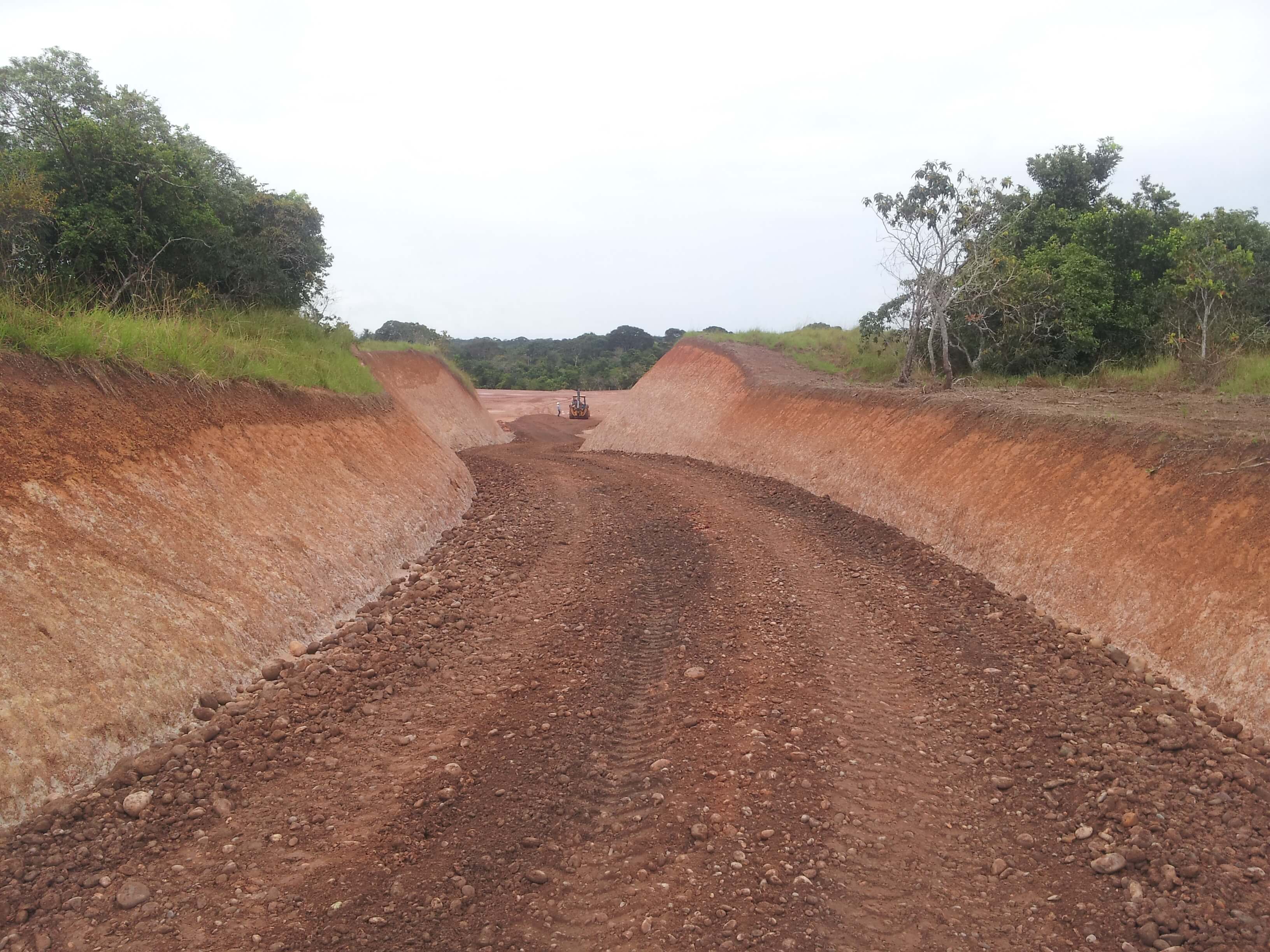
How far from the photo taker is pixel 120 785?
4801 millimetres

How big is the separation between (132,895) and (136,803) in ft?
2.63

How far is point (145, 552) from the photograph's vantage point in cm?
636

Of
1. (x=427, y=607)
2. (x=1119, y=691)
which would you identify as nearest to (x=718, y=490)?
(x=427, y=607)

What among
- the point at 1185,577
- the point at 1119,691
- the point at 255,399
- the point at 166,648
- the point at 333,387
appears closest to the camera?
the point at 166,648

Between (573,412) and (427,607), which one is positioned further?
(573,412)

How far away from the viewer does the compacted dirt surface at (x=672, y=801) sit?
3.92 m

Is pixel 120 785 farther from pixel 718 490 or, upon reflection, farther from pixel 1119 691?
pixel 718 490

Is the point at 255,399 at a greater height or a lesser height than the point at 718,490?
greater

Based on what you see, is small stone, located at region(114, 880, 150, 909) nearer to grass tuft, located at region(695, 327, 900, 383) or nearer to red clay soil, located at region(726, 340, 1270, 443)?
red clay soil, located at region(726, 340, 1270, 443)

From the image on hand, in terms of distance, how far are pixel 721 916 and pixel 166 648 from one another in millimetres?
4355

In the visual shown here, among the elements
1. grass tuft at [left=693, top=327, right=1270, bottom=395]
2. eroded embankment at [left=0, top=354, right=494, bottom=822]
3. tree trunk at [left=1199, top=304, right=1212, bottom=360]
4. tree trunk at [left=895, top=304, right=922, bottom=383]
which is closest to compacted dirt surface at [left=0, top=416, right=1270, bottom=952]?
eroded embankment at [left=0, top=354, right=494, bottom=822]

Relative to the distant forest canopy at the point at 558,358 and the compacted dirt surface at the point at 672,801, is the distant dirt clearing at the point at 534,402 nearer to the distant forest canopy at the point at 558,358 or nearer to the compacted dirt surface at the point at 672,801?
the distant forest canopy at the point at 558,358

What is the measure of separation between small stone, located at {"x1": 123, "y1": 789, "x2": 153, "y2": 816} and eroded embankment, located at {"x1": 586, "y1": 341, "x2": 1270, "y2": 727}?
7.51 metres

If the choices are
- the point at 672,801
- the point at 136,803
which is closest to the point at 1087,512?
the point at 672,801
